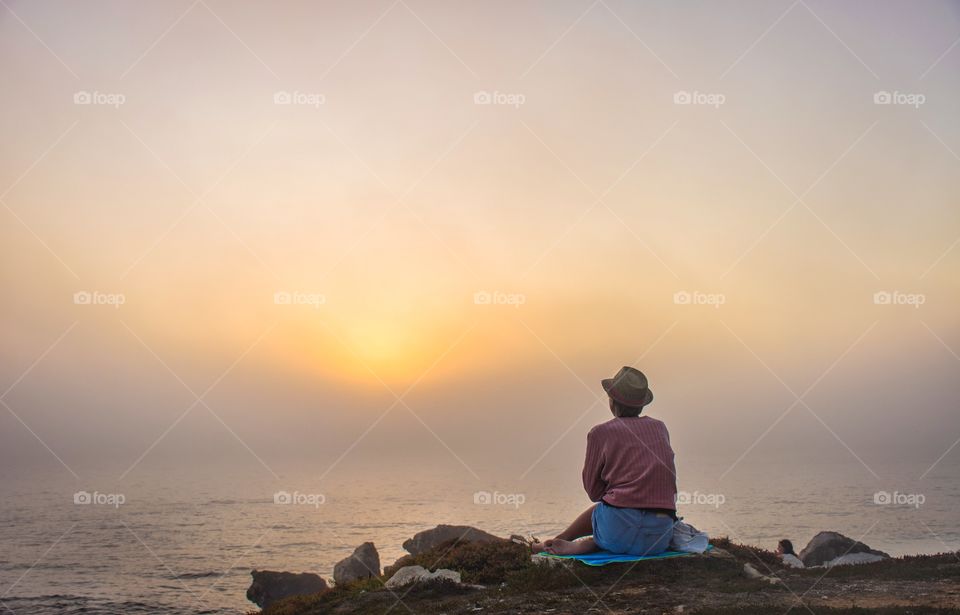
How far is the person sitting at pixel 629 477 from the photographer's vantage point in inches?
408

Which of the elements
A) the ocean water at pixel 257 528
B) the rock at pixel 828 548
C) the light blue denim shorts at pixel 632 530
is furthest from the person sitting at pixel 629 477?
the rock at pixel 828 548

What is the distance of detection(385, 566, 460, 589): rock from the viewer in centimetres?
1168

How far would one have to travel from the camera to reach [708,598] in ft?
31.0

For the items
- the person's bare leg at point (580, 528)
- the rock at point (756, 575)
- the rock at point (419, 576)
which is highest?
the person's bare leg at point (580, 528)

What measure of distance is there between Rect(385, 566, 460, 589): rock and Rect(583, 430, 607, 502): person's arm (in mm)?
2896

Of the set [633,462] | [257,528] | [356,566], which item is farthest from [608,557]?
[257,528]

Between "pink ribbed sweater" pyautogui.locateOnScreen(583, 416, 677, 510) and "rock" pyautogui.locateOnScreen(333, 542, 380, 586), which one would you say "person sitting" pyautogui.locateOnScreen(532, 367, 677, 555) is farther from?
"rock" pyautogui.locateOnScreen(333, 542, 380, 586)

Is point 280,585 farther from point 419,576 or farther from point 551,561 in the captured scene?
point 551,561

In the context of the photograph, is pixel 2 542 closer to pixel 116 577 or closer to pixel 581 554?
pixel 116 577

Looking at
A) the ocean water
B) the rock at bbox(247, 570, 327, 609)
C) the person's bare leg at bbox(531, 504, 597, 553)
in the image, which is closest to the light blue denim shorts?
the person's bare leg at bbox(531, 504, 597, 553)

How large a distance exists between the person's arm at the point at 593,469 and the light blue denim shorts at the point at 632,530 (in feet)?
0.71

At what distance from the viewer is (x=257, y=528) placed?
73188mm

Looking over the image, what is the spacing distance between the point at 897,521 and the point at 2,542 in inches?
3490

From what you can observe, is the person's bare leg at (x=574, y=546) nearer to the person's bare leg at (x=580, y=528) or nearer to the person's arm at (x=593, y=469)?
the person's bare leg at (x=580, y=528)
